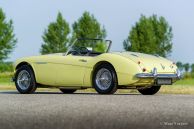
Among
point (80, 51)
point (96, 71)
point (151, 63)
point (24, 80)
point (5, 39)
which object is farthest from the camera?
point (5, 39)

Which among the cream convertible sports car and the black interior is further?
the black interior

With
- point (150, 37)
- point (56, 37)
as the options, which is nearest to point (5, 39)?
point (56, 37)

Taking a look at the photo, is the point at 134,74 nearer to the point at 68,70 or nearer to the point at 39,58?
the point at 68,70

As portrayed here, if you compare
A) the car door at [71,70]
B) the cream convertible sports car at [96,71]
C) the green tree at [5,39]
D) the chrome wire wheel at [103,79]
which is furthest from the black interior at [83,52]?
the green tree at [5,39]

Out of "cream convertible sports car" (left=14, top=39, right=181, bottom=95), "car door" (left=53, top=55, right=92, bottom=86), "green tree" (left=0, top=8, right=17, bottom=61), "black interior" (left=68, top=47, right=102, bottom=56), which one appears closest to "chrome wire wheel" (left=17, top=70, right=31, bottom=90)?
"cream convertible sports car" (left=14, top=39, right=181, bottom=95)

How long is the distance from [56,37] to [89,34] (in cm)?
644

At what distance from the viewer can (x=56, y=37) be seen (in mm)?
67750

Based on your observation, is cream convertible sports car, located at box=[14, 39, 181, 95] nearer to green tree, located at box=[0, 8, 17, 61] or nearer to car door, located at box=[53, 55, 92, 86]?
car door, located at box=[53, 55, 92, 86]

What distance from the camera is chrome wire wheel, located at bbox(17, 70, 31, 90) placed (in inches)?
554

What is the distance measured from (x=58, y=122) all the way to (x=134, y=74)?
641 cm

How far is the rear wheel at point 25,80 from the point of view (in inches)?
551

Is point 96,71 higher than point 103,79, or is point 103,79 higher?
point 96,71

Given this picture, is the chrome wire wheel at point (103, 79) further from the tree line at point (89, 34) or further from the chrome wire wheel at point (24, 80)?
the tree line at point (89, 34)

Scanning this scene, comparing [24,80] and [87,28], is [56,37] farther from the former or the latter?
[24,80]
